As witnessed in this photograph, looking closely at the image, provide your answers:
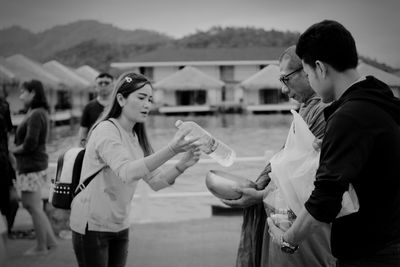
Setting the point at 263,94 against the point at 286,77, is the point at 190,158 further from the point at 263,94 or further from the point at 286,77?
the point at 263,94

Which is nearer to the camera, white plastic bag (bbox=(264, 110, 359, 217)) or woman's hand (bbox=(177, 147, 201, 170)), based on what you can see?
white plastic bag (bbox=(264, 110, 359, 217))

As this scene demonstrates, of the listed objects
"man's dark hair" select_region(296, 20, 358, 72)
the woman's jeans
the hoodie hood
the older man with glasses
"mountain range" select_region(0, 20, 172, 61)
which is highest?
"mountain range" select_region(0, 20, 172, 61)

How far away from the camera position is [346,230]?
1.12 meters

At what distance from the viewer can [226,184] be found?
1.66 m

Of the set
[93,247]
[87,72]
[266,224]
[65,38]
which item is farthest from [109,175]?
[65,38]

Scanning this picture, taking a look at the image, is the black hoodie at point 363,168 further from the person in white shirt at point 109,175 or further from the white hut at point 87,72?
the white hut at point 87,72

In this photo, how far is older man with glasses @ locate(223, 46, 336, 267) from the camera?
5.12 ft

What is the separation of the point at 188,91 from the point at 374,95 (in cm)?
2401

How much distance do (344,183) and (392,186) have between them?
130 mm

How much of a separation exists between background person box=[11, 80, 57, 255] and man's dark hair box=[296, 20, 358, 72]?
8.42ft

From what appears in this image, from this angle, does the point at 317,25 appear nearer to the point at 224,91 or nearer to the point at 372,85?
the point at 372,85

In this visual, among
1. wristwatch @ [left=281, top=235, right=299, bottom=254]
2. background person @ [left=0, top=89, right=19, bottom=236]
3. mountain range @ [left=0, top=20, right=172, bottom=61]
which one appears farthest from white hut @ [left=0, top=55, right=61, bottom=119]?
wristwatch @ [left=281, top=235, right=299, bottom=254]

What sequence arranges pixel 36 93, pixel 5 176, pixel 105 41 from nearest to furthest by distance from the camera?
pixel 5 176, pixel 36 93, pixel 105 41

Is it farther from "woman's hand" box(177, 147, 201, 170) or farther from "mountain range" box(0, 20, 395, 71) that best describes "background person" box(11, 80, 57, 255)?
"mountain range" box(0, 20, 395, 71)
